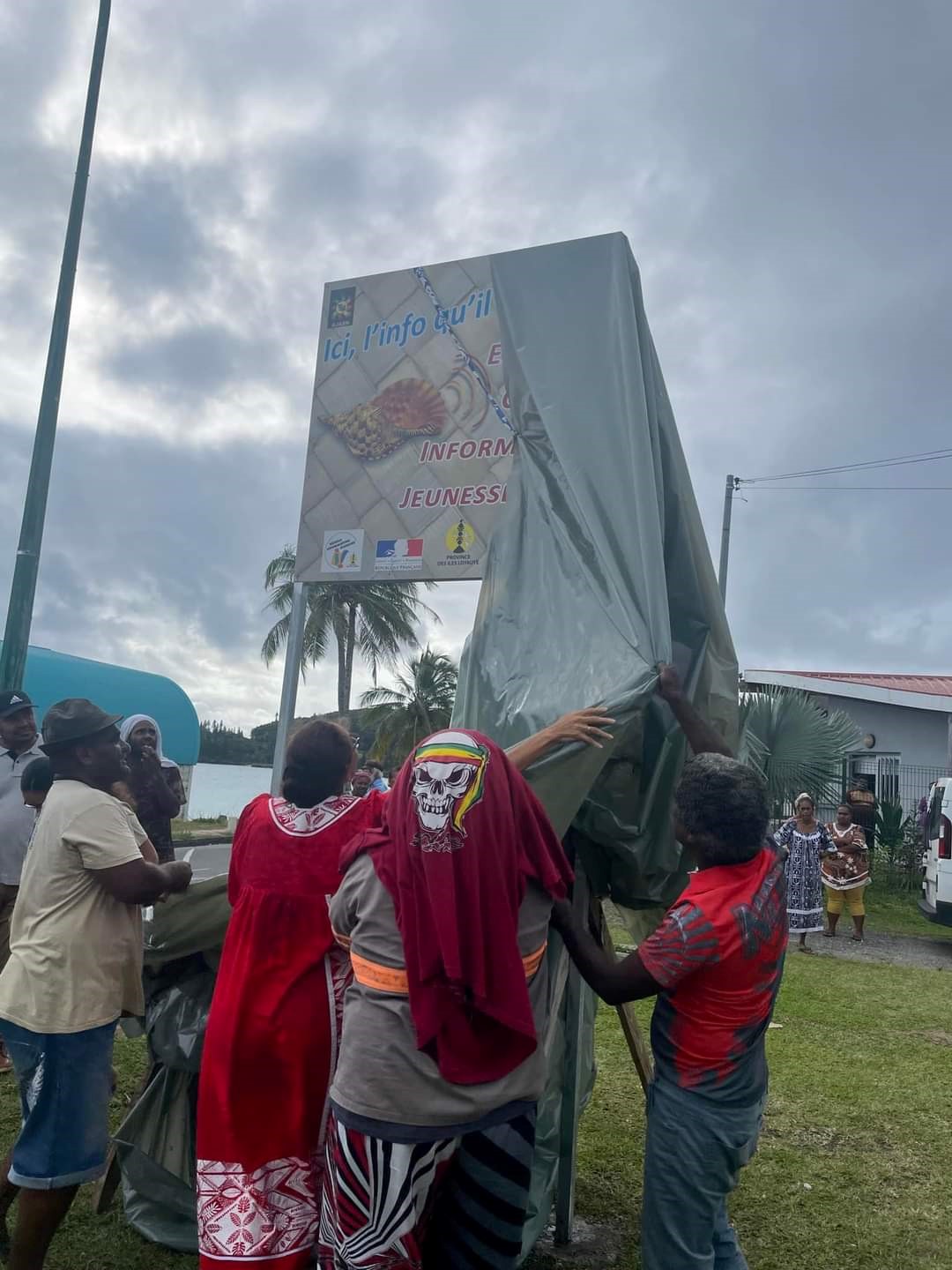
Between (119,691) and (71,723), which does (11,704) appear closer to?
(71,723)

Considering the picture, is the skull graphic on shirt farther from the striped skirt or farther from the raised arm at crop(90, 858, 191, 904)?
the raised arm at crop(90, 858, 191, 904)

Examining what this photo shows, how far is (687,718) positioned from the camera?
270cm

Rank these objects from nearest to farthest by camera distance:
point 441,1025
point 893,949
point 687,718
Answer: point 441,1025, point 687,718, point 893,949

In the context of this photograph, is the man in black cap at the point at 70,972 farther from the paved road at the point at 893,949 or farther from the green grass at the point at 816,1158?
the paved road at the point at 893,949

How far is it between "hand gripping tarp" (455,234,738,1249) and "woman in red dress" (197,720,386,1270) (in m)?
0.65

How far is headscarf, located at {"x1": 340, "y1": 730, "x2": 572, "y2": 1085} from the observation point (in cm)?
188

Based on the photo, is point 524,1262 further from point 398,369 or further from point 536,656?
point 398,369

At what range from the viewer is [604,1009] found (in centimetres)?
653

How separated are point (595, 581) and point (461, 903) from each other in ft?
4.70

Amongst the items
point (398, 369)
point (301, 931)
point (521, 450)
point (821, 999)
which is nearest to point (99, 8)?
point (398, 369)

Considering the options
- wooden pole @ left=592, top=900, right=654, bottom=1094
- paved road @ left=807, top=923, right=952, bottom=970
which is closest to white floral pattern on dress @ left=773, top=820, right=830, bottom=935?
paved road @ left=807, top=923, right=952, bottom=970

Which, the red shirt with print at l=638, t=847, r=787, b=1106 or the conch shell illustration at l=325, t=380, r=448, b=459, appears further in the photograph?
the conch shell illustration at l=325, t=380, r=448, b=459

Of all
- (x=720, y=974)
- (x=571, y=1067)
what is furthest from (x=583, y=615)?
(x=571, y=1067)

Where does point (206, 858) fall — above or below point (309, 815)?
below
